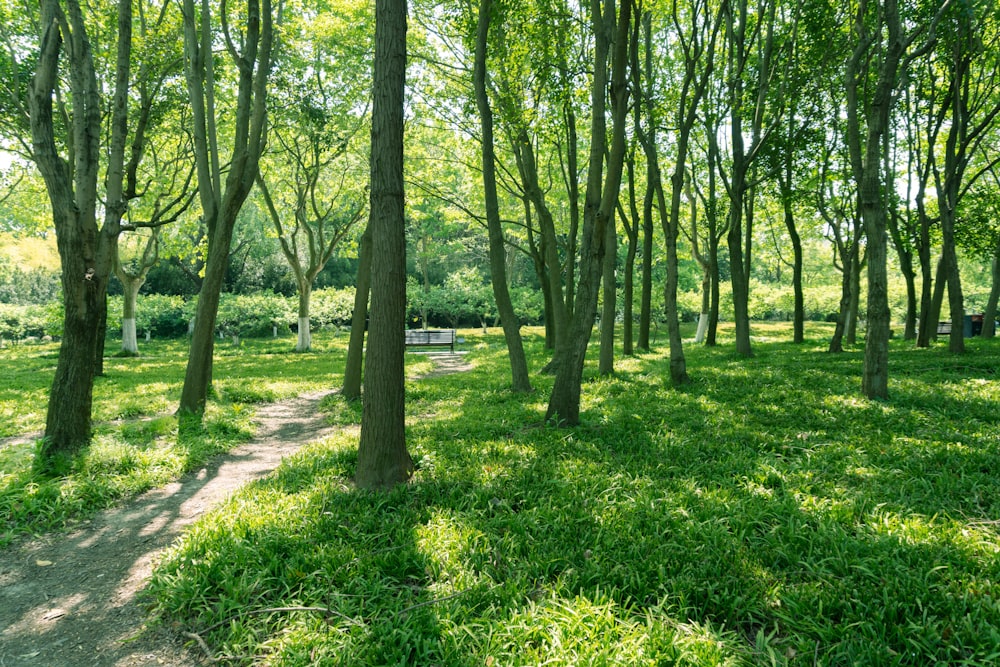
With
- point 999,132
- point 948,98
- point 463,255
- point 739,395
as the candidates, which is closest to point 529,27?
point 739,395

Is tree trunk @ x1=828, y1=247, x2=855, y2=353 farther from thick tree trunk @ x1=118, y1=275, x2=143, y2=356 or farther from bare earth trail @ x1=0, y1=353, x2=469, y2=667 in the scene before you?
thick tree trunk @ x1=118, y1=275, x2=143, y2=356

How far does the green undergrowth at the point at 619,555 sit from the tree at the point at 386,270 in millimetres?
375

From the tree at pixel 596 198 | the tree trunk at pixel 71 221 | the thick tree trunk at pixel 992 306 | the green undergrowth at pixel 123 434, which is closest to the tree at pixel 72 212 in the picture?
the tree trunk at pixel 71 221

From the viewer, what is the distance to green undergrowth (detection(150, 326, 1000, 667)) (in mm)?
2408

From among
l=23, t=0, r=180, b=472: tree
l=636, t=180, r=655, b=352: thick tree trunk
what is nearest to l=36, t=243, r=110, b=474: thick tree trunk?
l=23, t=0, r=180, b=472: tree

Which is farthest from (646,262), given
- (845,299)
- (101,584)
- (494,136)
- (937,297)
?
(101,584)

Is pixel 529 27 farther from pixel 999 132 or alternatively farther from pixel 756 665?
pixel 999 132

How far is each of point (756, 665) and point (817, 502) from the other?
6.55 ft

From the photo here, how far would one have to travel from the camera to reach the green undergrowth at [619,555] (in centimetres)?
241

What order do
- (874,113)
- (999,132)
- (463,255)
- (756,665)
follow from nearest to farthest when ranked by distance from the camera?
(756,665), (874,113), (999,132), (463,255)

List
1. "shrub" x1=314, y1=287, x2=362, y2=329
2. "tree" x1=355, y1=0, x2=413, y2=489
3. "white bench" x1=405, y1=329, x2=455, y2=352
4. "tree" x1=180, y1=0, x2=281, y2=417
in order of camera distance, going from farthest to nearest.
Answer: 1. "shrub" x1=314, y1=287, x2=362, y2=329
2. "white bench" x1=405, y1=329, x2=455, y2=352
3. "tree" x1=180, y1=0, x2=281, y2=417
4. "tree" x1=355, y1=0, x2=413, y2=489

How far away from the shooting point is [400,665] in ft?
7.48

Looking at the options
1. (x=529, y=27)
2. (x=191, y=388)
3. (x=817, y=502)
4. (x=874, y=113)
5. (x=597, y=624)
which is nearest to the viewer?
(x=597, y=624)

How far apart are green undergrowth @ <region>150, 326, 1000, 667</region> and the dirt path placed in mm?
220
